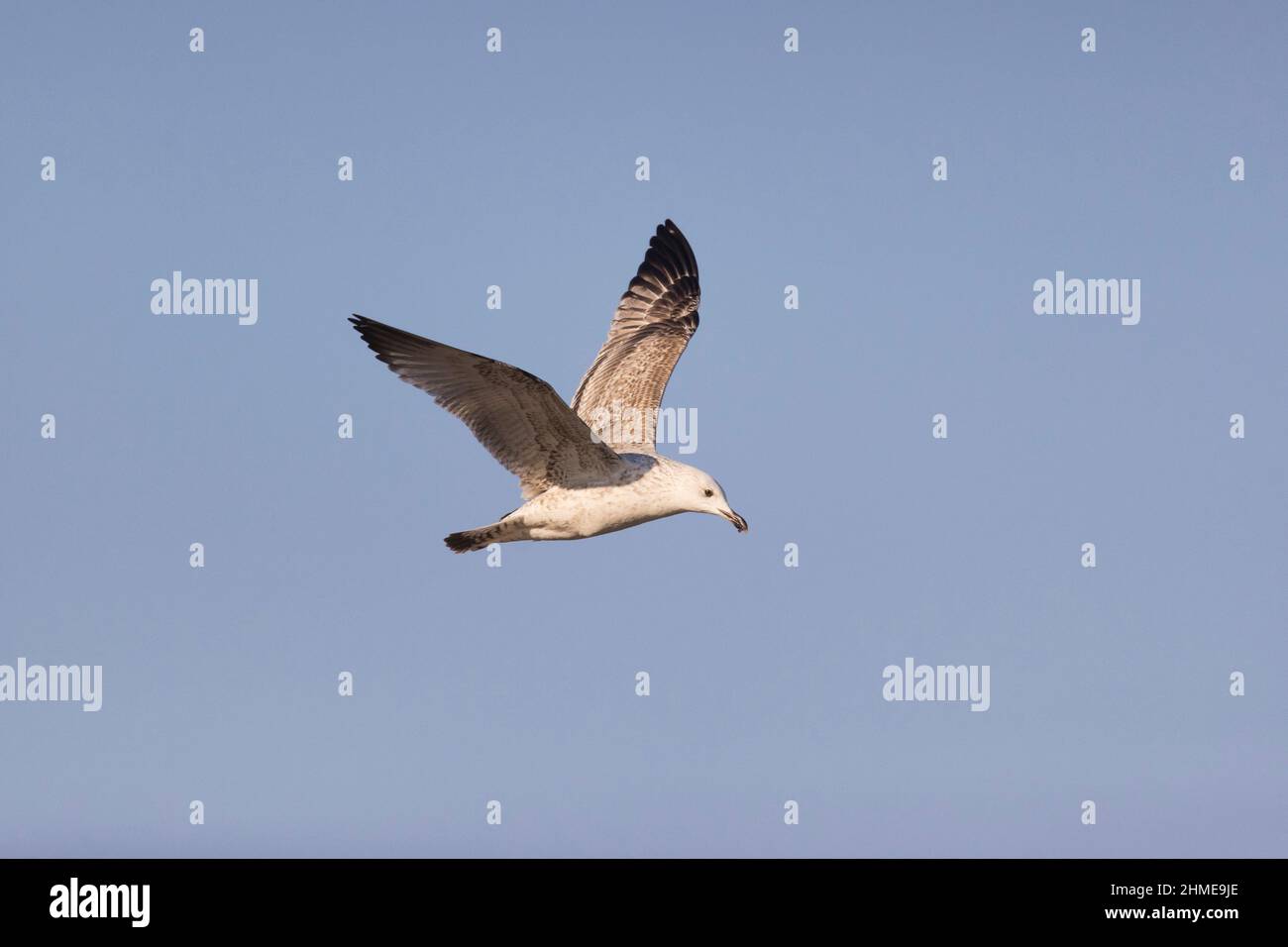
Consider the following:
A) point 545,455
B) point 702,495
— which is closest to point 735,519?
point 702,495

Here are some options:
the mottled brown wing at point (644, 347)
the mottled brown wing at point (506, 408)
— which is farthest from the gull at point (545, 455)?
the mottled brown wing at point (644, 347)

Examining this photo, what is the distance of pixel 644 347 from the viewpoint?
18172 millimetres

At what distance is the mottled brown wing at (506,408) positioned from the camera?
14039 millimetres

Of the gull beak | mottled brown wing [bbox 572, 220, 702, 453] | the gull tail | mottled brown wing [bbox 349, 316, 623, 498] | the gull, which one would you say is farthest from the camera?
mottled brown wing [bbox 572, 220, 702, 453]

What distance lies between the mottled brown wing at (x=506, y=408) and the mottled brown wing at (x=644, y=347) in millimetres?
598

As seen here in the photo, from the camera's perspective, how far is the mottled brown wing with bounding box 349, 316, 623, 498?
14.0 metres

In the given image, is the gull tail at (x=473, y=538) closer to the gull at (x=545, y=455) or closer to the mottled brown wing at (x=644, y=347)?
the gull at (x=545, y=455)

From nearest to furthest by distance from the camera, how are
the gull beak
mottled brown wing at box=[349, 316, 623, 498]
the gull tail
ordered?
mottled brown wing at box=[349, 316, 623, 498]
the gull beak
the gull tail

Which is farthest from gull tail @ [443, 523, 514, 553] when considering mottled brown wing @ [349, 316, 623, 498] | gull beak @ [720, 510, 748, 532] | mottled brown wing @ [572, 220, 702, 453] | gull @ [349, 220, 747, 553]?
gull beak @ [720, 510, 748, 532]

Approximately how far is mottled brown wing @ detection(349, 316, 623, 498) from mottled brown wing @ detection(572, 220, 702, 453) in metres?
0.60

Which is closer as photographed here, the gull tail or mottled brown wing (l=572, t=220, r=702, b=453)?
the gull tail

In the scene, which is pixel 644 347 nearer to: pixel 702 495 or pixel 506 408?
pixel 702 495

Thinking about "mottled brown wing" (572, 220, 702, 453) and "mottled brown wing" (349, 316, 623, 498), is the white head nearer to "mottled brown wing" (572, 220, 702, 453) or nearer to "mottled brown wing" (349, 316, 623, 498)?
"mottled brown wing" (349, 316, 623, 498)

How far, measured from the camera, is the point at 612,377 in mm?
17594
